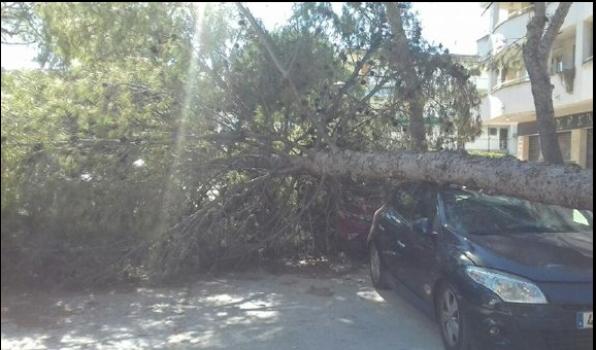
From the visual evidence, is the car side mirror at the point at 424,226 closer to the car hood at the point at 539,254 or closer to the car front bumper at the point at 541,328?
the car hood at the point at 539,254

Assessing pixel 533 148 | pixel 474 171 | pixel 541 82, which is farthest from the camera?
pixel 533 148

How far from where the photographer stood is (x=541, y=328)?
443cm

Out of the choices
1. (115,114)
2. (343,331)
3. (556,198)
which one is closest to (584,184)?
(556,198)

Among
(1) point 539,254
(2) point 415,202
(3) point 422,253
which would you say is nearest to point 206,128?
(2) point 415,202

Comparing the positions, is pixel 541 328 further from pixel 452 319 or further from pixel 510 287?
pixel 452 319

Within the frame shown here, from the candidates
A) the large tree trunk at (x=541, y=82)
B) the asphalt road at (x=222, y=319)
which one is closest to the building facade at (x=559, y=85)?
the large tree trunk at (x=541, y=82)

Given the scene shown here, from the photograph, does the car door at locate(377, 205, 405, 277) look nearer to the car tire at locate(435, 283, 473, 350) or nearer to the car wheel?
the car wheel

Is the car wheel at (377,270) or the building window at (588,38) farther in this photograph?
the building window at (588,38)

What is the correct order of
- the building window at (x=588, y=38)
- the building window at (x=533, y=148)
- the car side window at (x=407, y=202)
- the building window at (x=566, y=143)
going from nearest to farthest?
1. the car side window at (x=407, y=202)
2. the building window at (x=588, y=38)
3. the building window at (x=566, y=143)
4. the building window at (x=533, y=148)

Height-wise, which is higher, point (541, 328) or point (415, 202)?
point (415, 202)

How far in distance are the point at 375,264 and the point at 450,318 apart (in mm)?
2362

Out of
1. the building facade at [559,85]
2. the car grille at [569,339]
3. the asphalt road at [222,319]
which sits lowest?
the asphalt road at [222,319]

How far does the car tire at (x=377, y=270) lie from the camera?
6988mm

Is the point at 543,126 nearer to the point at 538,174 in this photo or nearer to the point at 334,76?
the point at 334,76
